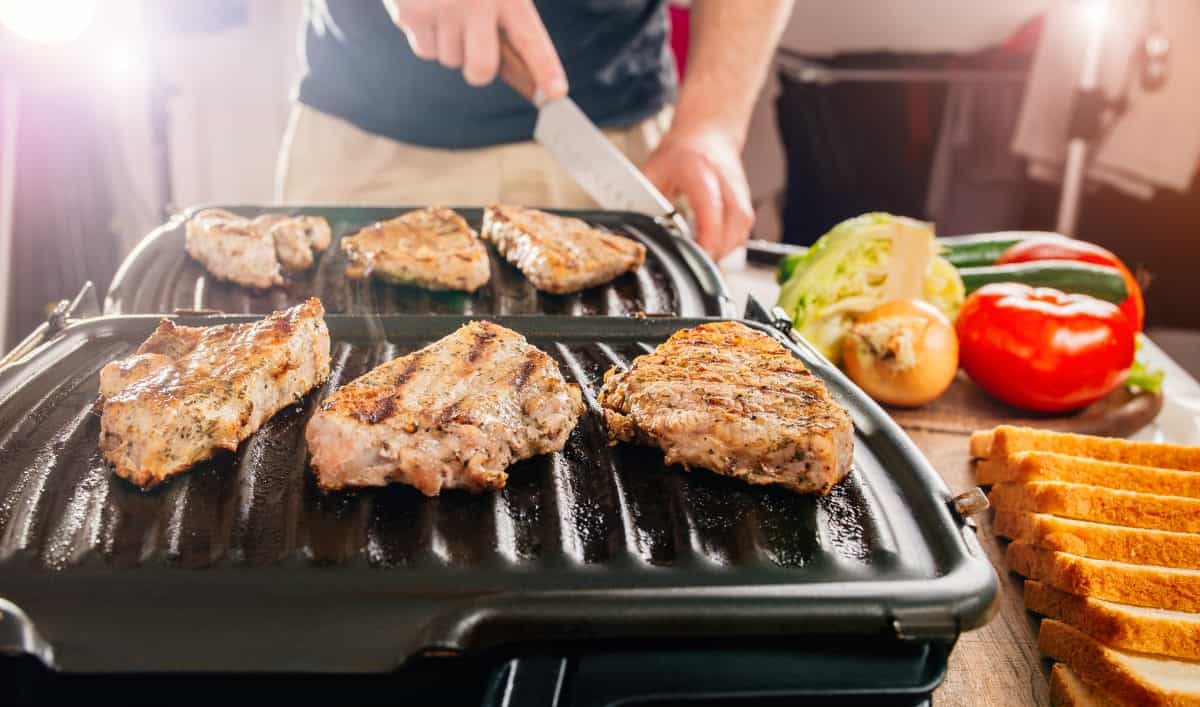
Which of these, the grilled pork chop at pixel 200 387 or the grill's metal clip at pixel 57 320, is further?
the grill's metal clip at pixel 57 320

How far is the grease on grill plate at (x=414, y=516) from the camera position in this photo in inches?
50.0

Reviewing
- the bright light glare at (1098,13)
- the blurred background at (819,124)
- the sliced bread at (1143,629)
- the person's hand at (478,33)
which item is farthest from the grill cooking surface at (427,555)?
the bright light glare at (1098,13)

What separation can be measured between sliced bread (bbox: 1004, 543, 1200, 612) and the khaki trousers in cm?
232

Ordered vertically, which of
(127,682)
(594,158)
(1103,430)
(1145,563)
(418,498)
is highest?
(594,158)

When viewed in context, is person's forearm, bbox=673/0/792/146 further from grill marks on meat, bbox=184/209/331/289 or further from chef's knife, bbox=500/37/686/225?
grill marks on meat, bbox=184/209/331/289

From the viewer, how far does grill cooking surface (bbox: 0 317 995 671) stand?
3.79 ft

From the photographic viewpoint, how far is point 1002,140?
7055 mm

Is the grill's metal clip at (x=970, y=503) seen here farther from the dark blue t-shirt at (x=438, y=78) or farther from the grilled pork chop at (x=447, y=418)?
the dark blue t-shirt at (x=438, y=78)

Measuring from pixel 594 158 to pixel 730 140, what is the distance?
0.82 m

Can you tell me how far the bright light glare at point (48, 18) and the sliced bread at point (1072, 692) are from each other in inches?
213

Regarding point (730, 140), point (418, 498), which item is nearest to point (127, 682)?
point (418, 498)

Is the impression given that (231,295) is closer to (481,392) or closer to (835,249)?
(481,392)

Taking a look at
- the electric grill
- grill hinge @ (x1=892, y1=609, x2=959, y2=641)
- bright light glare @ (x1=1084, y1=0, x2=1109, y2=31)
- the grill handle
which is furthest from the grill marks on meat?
bright light glare @ (x1=1084, y1=0, x2=1109, y2=31)

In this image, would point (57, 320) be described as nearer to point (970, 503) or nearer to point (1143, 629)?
point (970, 503)
